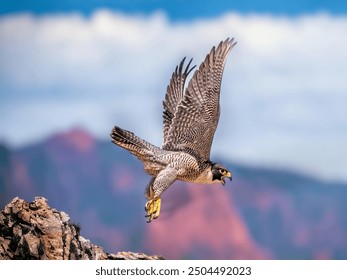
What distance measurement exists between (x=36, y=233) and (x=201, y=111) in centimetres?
198

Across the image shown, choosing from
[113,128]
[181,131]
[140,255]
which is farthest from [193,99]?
[140,255]

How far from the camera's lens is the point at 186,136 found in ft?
32.0

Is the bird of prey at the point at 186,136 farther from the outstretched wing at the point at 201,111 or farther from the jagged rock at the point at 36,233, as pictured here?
the jagged rock at the point at 36,233

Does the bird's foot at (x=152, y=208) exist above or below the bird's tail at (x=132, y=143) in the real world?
below

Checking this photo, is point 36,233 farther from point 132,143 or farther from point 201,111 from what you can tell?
point 201,111

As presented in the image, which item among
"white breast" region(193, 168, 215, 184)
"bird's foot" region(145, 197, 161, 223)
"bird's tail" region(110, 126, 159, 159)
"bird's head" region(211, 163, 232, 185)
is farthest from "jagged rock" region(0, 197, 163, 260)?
"bird's head" region(211, 163, 232, 185)

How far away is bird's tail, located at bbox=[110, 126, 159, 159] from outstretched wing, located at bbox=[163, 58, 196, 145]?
603 mm

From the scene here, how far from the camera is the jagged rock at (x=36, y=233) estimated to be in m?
8.66

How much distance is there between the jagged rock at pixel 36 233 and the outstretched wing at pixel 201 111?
135cm

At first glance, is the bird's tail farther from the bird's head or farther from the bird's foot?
the bird's head

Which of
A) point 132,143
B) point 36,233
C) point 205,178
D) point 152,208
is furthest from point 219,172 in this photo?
point 36,233

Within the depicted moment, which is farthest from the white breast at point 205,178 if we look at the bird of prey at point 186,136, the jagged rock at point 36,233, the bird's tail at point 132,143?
the jagged rock at point 36,233
